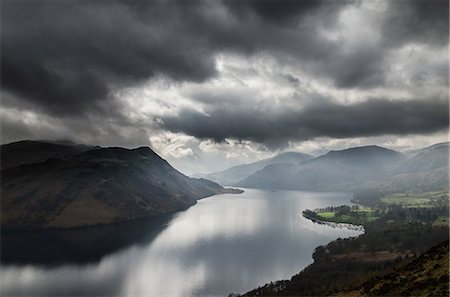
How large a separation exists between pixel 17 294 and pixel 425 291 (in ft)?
538

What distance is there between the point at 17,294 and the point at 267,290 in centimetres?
11066

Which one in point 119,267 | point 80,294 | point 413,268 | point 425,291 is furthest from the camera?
point 119,267

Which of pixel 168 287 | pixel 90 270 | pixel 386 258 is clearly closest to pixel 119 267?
pixel 90 270

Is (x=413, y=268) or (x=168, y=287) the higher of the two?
(x=413, y=268)

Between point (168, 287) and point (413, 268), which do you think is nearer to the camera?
point (413, 268)

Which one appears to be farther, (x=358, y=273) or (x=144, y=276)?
(x=144, y=276)

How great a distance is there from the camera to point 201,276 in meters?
167

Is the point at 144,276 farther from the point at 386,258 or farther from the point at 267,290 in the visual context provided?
the point at 386,258

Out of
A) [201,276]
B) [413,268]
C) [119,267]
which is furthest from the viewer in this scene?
[119,267]

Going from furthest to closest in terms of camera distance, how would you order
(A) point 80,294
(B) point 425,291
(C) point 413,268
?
(A) point 80,294 < (C) point 413,268 < (B) point 425,291

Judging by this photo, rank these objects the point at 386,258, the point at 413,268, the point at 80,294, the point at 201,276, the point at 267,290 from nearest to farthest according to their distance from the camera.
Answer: the point at 413,268, the point at 267,290, the point at 80,294, the point at 201,276, the point at 386,258

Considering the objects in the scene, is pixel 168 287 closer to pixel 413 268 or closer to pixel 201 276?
pixel 201 276

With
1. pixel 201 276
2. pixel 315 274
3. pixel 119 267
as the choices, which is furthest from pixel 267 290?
pixel 119 267

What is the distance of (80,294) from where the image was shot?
149m
